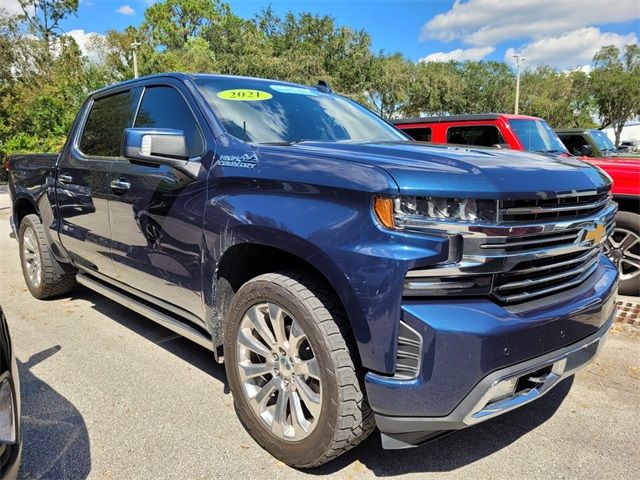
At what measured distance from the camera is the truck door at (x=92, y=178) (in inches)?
154

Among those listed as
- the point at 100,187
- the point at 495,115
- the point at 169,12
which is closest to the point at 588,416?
the point at 100,187

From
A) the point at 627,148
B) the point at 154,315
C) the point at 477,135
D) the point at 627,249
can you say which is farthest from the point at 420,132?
the point at 627,148

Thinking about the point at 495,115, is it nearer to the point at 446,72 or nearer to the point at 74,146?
the point at 74,146

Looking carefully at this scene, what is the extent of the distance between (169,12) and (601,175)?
194 ft

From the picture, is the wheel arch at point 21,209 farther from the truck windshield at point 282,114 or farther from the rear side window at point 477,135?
the rear side window at point 477,135

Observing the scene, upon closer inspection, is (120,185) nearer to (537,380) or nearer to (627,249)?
(537,380)

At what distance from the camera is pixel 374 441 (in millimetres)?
2840

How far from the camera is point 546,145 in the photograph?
7488 mm

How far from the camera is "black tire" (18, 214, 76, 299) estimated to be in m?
5.01

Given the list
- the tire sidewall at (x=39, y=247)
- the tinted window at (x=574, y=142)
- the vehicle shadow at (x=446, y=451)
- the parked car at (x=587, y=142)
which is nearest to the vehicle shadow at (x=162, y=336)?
the tire sidewall at (x=39, y=247)

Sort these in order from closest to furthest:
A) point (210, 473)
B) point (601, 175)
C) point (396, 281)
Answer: point (396, 281), point (210, 473), point (601, 175)

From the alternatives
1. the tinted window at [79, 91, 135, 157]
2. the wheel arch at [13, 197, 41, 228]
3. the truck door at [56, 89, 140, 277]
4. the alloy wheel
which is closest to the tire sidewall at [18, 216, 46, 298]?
the wheel arch at [13, 197, 41, 228]

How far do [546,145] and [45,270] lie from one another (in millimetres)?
6533

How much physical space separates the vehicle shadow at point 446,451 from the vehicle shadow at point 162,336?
3.42ft
